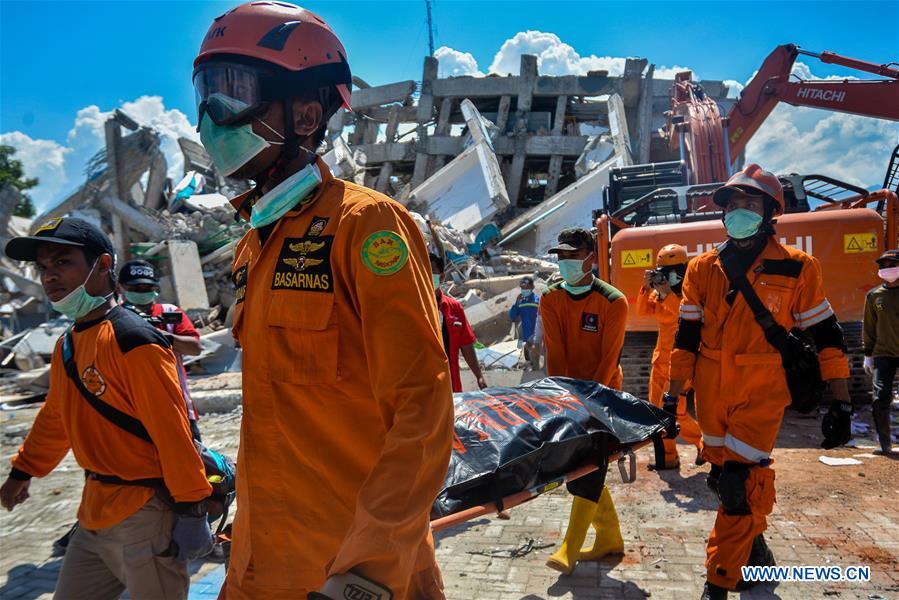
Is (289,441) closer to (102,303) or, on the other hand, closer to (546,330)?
(102,303)

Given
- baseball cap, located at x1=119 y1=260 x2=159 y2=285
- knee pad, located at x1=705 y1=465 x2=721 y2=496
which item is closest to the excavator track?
knee pad, located at x1=705 y1=465 x2=721 y2=496

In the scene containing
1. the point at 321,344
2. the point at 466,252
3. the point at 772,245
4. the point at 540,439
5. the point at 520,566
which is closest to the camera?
the point at 321,344

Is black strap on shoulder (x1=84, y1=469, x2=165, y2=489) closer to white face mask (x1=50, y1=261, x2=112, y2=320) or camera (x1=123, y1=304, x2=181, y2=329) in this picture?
white face mask (x1=50, y1=261, x2=112, y2=320)

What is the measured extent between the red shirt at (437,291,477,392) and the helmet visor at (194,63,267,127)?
321cm

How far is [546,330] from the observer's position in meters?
4.23

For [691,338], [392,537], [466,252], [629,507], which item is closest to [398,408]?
[392,537]

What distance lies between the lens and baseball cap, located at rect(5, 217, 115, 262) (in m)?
2.54

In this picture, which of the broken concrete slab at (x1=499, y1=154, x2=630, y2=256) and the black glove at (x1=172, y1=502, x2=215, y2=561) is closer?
the black glove at (x1=172, y1=502, x2=215, y2=561)

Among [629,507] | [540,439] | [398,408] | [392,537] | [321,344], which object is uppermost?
[321,344]

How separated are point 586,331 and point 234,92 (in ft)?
9.95

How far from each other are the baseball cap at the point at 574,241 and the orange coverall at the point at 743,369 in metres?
0.85

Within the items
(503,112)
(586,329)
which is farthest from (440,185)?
(586,329)

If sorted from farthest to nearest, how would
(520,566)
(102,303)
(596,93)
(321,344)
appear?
(596,93) → (520,566) → (102,303) → (321,344)

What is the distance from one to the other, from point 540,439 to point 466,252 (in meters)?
14.1
